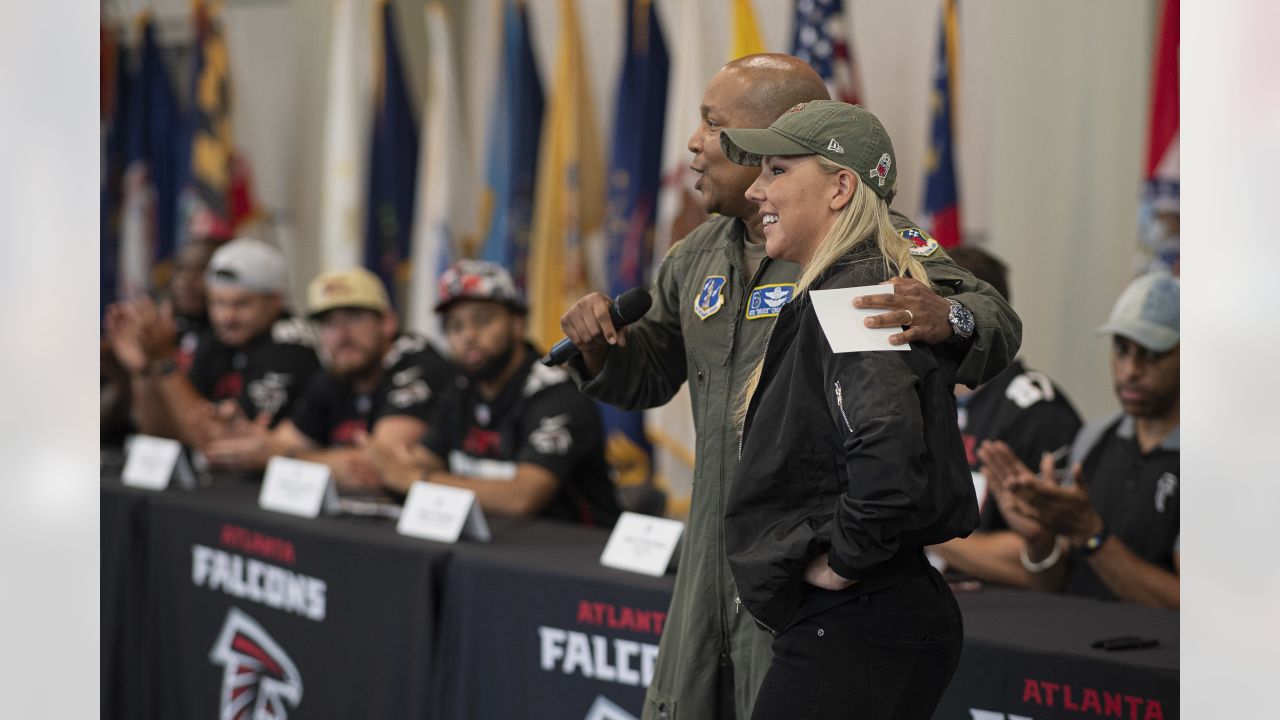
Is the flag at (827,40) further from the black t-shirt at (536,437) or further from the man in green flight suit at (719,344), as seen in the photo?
the man in green flight suit at (719,344)

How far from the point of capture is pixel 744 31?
A: 479 cm

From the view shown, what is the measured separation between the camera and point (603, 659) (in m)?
2.53

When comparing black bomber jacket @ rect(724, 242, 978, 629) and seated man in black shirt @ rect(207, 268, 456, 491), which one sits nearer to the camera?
black bomber jacket @ rect(724, 242, 978, 629)

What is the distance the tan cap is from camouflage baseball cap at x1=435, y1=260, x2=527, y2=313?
0.76m

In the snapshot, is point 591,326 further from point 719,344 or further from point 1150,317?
point 1150,317

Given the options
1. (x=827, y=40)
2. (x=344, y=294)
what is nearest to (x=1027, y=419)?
(x=827, y=40)

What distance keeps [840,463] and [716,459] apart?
1.03 feet

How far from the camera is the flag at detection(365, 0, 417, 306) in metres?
6.14

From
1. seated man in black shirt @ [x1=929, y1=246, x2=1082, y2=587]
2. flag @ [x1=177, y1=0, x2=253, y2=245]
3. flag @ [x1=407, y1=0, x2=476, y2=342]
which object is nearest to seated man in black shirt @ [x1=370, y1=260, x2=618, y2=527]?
seated man in black shirt @ [x1=929, y1=246, x2=1082, y2=587]

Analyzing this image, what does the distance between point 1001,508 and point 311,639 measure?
145cm

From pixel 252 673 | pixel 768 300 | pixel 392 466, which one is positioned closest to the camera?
pixel 768 300

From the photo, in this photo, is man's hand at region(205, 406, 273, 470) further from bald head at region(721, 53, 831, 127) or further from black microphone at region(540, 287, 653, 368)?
bald head at region(721, 53, 831, 127)
